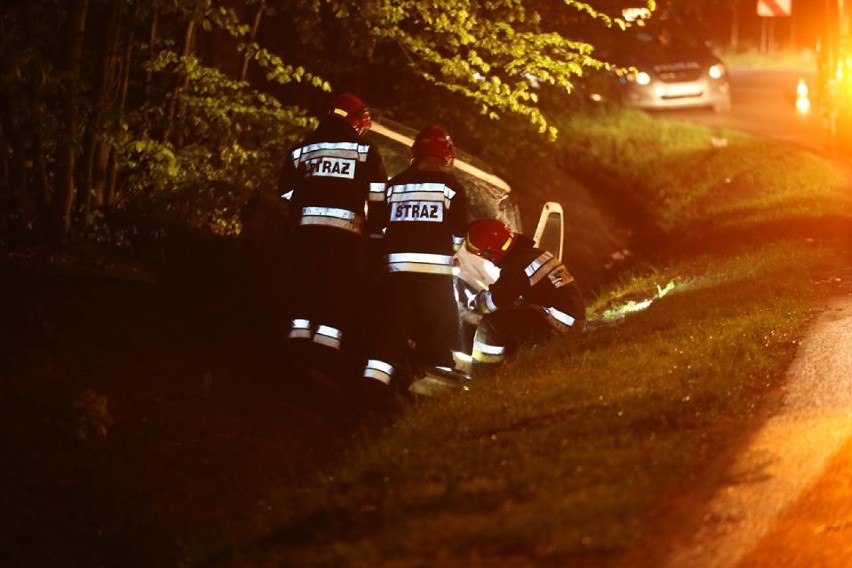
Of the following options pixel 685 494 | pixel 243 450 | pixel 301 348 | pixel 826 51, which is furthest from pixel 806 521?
pixel 826 51

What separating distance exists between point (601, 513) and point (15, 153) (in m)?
6.12

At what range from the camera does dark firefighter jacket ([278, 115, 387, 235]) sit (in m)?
8.59

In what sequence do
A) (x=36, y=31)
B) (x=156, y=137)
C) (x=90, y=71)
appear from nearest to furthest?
(x=36, y=31) < (x=90, y=71) < (x=156, y=137)

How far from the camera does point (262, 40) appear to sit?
12.7m

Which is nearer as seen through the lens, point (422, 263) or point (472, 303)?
point (422, 263)

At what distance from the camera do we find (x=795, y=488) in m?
5.51

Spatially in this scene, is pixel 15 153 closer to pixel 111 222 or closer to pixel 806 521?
pixel 111 222

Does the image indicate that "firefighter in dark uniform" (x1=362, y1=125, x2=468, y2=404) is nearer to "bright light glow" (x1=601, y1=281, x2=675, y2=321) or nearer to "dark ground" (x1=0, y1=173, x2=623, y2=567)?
"dark ground" (x1=0, y1=173, x2=623, y2=567)

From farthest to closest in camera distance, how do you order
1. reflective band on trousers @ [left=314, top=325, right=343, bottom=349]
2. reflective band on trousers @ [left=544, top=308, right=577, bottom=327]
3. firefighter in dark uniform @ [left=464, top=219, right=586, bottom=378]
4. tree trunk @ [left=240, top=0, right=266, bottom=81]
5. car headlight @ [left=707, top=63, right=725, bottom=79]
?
car headlight @ [left=707, top=63, right=725, bottom=79]
tree trunk @ [left=240, top=0, right=266, bottom=81]
reflective band on trousers @ [left=544, top=308, right=577, bottom=327]
firefighter in dark uniform @ [left=464, top=219, right=586, bottom=378]
reflective band on trousers @ [left=314, top=325, right=343, bottom=349]

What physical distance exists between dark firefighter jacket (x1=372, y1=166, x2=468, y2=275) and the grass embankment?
1.00 m

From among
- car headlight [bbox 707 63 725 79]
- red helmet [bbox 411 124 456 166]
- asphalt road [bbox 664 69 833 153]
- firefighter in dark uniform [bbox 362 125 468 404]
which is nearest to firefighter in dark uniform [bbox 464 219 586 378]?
firefighter in dark uniform [bbox 362 125 468 404]

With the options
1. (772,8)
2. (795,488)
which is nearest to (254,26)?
(795,488)

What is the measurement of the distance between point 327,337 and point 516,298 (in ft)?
5.09

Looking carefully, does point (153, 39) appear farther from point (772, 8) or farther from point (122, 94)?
point (772, 8)
